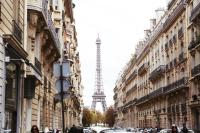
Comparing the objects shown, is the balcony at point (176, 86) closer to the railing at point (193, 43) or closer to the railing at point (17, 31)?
the railing at point (193, 43)

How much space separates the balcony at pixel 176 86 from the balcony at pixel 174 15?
8094mm

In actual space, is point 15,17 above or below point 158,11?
below

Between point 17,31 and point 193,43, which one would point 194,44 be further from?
point 17,31

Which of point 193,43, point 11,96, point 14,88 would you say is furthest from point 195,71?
point 11,96

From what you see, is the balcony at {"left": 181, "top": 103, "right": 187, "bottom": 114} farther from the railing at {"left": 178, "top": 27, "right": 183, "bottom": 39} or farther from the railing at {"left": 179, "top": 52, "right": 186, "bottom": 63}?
the railing at {"left": 178, "top": 27, "right": 183, "bottom": 39}

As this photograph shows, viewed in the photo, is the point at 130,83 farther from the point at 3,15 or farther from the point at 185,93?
the point at 3,15

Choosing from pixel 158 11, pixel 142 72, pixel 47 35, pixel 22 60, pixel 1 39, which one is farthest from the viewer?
pixel 142 72

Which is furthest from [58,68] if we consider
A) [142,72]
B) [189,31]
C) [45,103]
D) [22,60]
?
[142,72]

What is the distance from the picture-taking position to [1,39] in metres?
14.7

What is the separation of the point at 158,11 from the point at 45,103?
58.8m

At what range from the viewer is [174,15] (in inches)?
2328

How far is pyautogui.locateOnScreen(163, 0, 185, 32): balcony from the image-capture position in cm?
5569

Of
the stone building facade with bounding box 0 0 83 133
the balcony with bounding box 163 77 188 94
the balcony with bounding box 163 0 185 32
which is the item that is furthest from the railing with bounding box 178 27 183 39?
the stone building facade with bounding box 0 0 83 133

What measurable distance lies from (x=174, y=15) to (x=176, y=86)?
8941 mm
